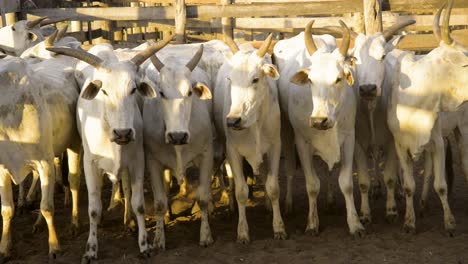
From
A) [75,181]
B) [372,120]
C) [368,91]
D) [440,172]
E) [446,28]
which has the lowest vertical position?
[75,181]

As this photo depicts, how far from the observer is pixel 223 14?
45.9 ft

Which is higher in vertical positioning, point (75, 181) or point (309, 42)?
point (309, 42)

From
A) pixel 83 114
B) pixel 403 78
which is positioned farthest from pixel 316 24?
pixel 83 114

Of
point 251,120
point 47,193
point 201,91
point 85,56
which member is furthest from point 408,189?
point 47,193

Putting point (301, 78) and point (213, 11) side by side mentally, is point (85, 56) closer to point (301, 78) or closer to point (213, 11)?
point (301, 78)

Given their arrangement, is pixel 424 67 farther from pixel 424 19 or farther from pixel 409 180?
pixel 424 19

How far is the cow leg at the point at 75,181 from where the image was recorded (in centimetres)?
951

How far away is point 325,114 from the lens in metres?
8.44

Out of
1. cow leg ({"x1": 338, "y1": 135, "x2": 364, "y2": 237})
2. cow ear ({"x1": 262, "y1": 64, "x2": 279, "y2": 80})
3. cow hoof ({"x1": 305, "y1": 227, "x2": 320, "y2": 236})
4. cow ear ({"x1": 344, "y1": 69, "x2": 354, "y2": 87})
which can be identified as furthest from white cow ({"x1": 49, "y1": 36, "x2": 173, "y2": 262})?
cow leg ({"x1": 338, "y1": 135, "x2": 364, "y2": 237})

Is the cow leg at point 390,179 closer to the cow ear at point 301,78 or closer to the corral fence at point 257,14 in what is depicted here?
the cow ear at point 301,78

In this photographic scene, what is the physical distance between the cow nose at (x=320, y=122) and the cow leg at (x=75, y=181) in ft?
9.60

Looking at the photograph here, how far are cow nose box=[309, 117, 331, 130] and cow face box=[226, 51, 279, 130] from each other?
0.63 metres

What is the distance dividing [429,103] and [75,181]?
4029 millimetres

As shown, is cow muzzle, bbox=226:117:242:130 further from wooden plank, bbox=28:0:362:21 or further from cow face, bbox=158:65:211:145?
wooden plank, bbox=28:0:362:21
